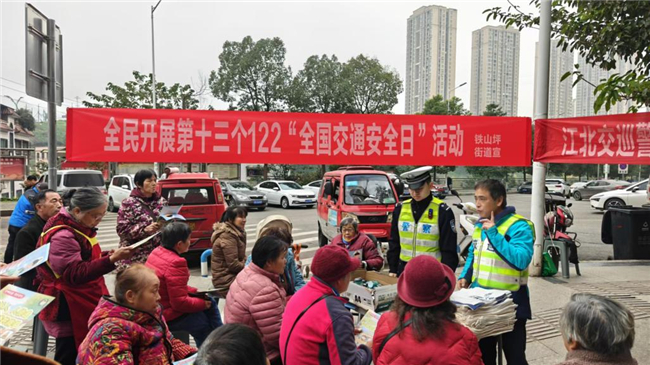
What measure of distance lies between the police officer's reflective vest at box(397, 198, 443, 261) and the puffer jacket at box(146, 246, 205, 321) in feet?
6.32

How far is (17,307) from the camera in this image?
7.18 feet

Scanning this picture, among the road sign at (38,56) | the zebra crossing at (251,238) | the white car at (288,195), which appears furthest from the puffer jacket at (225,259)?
the white car at (288,195)

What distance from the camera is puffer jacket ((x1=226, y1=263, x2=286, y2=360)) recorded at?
262 cm

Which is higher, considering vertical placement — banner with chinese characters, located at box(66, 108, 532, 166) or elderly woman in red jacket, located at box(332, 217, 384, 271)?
banner with chinese characters, located at box(66, 108, 532, 166)

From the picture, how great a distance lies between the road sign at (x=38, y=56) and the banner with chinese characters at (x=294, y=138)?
87cm

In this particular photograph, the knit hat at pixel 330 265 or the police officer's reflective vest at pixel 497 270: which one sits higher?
the knit hat at pixel 330 265

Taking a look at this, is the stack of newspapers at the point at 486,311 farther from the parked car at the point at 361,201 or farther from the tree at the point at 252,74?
the tree at the point at 252,74

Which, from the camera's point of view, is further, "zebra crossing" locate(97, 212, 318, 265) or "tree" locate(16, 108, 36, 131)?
"tree" locate(16, 108, 36, 131)

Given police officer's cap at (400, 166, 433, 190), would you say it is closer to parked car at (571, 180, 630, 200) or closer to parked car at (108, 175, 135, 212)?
parked car at (108, 175, 135, 212)

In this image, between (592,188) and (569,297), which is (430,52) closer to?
(592,188)

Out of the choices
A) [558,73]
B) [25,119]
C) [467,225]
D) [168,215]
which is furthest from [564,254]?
[25,119]

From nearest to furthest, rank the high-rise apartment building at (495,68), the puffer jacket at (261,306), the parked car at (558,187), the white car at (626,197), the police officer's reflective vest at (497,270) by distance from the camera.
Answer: the puffer jacket at (261,306) → the police officer's reflective vest at (497,270) → the white car at (626,197) → the parked car at (558,187) → the high-rise apartment building at (495,68)

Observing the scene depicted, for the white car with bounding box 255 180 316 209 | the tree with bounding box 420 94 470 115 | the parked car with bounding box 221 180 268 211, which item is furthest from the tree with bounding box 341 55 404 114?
the parked car with bounding box 221 180 268 211

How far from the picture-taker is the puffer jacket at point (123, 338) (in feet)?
6.61
